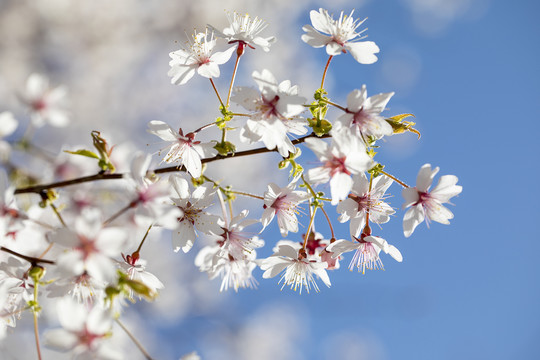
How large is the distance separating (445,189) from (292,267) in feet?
1.62

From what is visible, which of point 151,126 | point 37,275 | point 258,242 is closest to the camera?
point 37,275

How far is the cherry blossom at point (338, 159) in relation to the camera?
948 mm

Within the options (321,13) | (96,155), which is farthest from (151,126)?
(321,13)

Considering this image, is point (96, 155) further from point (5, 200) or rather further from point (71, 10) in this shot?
point (71, 10)

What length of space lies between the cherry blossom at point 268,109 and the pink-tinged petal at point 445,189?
42 cm

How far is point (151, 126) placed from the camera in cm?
111

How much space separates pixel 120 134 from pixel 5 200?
18.2 ft

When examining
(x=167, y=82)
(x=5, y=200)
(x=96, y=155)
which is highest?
(x=167, y=82)

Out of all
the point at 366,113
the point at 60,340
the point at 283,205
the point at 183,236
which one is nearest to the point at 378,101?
the point at 366,113

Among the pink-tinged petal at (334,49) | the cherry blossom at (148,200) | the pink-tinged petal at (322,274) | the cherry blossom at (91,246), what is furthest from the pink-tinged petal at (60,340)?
the pink-tinged petal at (334,49)

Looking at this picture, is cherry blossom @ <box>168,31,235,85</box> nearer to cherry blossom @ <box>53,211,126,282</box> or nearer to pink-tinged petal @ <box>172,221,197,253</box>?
pink-tinged petal @ <box>172,221,197,253</box>

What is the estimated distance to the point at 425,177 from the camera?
110 cm

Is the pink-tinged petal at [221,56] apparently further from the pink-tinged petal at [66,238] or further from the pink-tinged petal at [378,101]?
the pink-tinged petal at [66,238]

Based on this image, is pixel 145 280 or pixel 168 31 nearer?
pixel 145 280
